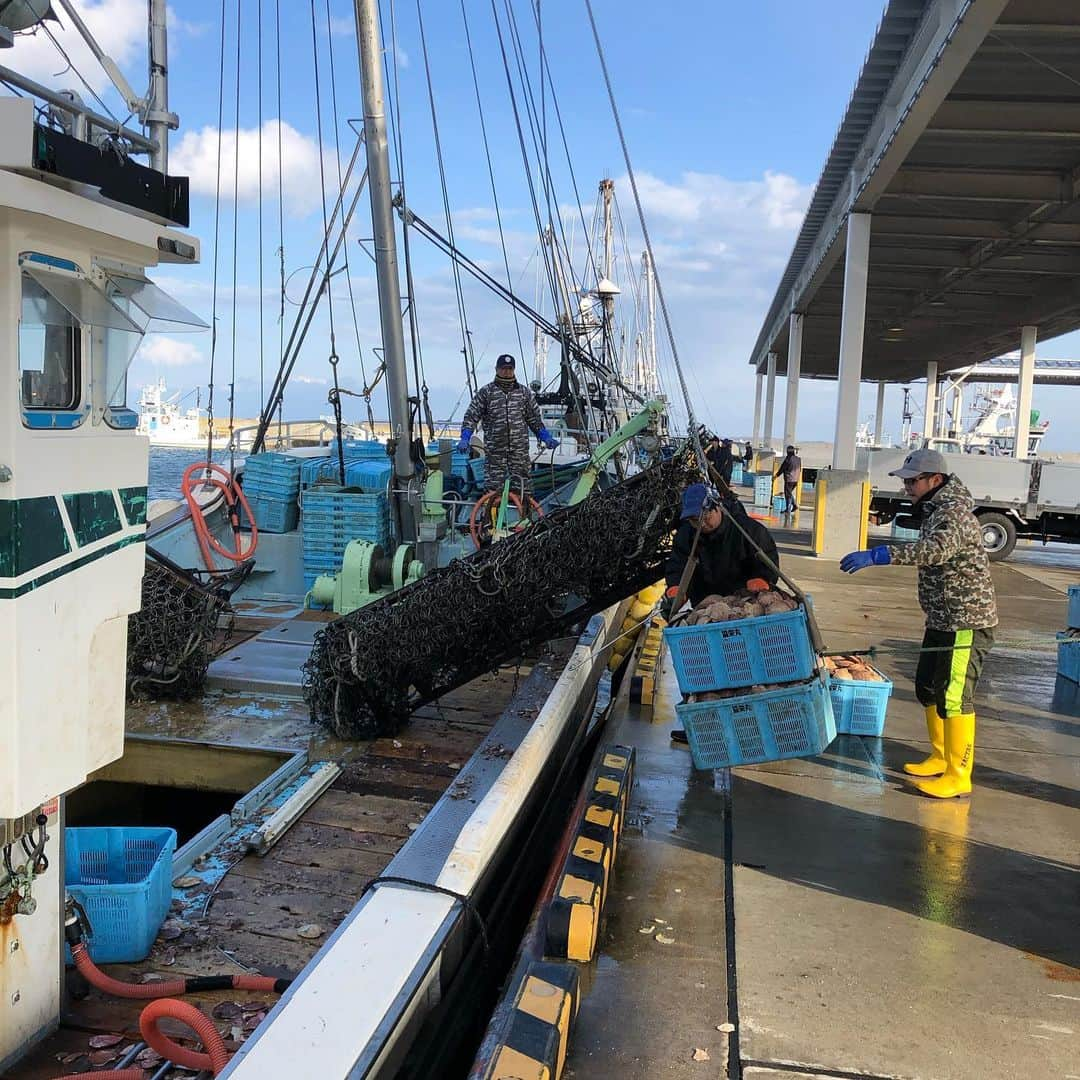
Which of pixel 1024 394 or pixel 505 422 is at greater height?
pixel 1024 394

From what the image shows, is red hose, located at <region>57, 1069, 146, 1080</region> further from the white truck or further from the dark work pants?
the white truck

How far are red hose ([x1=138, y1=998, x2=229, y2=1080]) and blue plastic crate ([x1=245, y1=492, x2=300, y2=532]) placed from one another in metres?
8.08

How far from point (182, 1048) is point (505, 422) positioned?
7149 mm

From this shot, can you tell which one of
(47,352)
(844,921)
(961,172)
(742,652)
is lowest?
(844,921)

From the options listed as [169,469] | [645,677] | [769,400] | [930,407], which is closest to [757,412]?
[769,400]

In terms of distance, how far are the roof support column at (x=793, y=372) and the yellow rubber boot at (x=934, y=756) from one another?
21072mm

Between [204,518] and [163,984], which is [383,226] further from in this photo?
[163,984]

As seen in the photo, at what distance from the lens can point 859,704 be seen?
20.2ft

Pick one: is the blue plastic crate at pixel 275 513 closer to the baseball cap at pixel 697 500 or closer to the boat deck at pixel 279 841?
the boat deck at pixel 279 841

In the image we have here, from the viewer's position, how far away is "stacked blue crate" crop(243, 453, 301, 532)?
35.4ft

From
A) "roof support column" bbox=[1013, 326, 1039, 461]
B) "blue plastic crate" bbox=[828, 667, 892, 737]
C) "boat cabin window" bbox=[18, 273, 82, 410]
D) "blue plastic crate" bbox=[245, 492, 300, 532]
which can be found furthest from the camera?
"roof support column" bbox=[1013, 326, 1039, 461]

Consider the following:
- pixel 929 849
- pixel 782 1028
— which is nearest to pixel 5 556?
pixel 782 1028

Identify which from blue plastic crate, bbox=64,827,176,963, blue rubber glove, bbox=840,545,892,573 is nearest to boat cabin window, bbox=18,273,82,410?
blue plastic crate, bbox=64,827,176,963

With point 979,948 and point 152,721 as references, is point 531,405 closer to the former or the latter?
point 152,721
